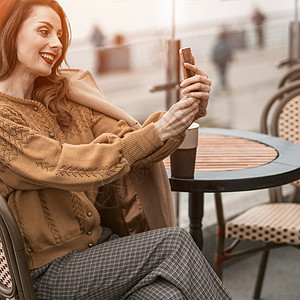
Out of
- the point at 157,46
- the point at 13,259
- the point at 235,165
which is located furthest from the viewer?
the point at 157,46

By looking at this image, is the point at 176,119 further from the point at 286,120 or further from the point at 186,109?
the point at 286,120

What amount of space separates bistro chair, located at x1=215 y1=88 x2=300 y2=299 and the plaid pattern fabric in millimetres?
738

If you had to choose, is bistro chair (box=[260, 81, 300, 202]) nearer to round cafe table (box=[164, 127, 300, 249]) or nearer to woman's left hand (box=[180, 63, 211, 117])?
round cafe table (box=[164, 127, 300, 249])

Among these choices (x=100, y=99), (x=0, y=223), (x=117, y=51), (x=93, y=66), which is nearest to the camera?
(x=0, y=223)

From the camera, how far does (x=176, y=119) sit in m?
1.48

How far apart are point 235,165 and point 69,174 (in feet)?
2.28

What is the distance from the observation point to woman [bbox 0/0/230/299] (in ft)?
4.49

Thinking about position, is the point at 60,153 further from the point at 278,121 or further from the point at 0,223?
the point at 278,121

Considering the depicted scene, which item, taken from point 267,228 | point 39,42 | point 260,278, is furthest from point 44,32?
point 260,278

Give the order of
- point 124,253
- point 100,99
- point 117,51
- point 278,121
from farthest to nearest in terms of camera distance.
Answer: point 117,51 < point 278,121 < point 100,99 < point 124,253

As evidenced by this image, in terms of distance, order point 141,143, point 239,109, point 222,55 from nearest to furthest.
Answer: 1. point 141,143
2. point 222,55
3. point 239,109

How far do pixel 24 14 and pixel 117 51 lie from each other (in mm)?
1960

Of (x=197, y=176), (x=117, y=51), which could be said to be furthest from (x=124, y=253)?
(x=117, y=51)

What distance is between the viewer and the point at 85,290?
1.40 metres
